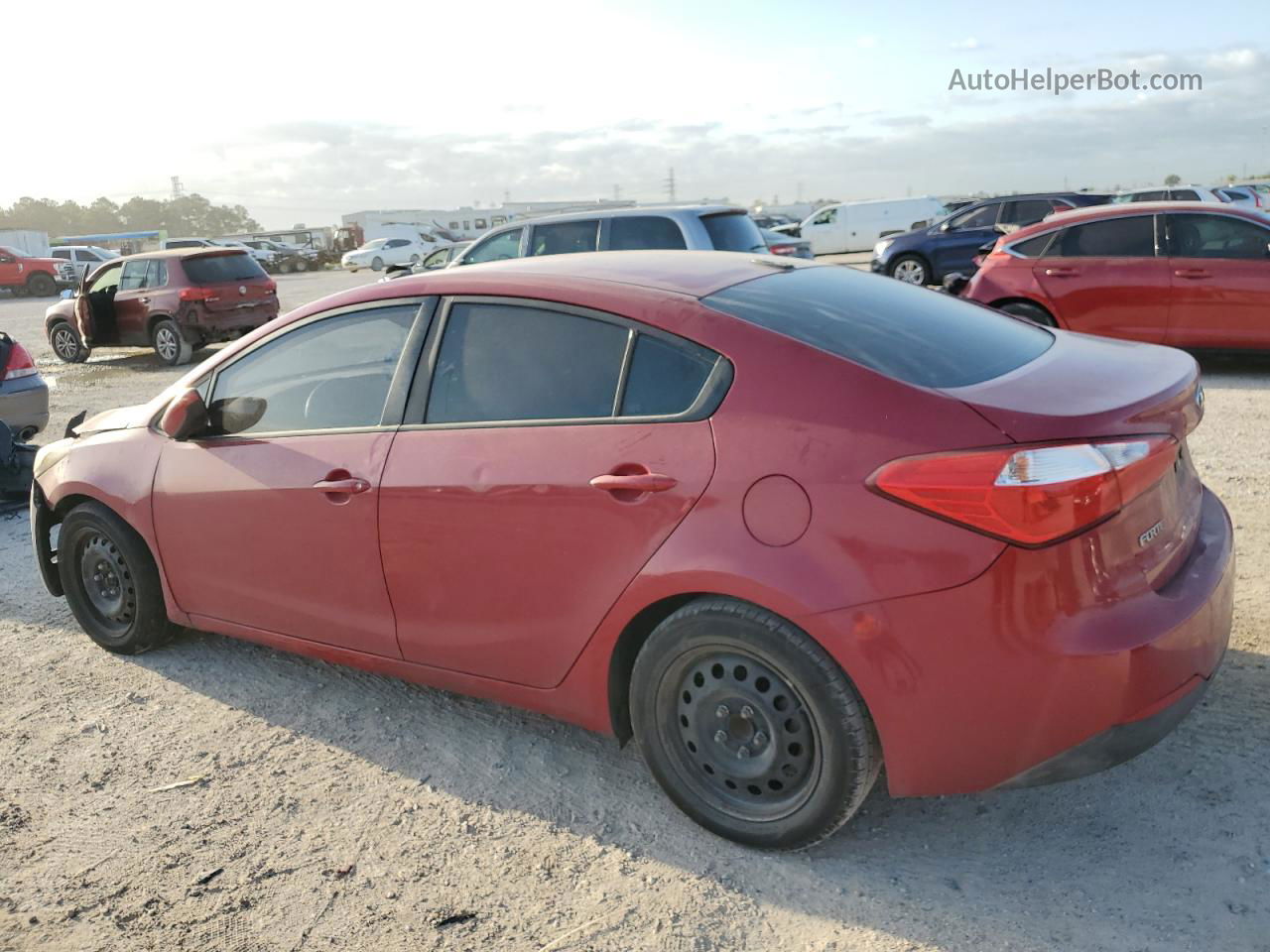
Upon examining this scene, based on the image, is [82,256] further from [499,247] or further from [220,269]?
[499,247]

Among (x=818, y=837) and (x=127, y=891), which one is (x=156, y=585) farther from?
(x=818, y=837)

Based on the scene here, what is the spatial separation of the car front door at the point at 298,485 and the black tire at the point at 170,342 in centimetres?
1228

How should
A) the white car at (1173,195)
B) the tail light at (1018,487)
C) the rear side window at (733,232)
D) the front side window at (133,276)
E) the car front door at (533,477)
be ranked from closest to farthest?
the tail light at (1018,487) → the car front door at (533,477) → the rear side window at (733,232) → the front side window at (133,276) → the white car at (1173,195)

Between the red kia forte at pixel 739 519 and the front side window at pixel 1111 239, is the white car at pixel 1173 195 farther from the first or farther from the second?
the red kia forte at pixel 739 519

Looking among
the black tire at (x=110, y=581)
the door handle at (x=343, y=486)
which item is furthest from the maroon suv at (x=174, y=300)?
the door handle at (x=343, y=486)

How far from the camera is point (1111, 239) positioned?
9344 mm

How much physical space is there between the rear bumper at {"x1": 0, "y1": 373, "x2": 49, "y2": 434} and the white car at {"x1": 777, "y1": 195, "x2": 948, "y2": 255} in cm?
2734

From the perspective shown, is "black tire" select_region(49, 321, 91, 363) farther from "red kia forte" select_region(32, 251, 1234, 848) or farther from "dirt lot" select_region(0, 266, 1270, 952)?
"red kia forte" select_region(32, 251, 1234, 848)

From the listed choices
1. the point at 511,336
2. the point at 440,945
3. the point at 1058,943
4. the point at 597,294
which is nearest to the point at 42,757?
the point at 440,945

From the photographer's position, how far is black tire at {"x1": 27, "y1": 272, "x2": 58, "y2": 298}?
36.4 metres

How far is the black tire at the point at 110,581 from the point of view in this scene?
4266 millimetres

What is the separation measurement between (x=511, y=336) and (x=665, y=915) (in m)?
1.71

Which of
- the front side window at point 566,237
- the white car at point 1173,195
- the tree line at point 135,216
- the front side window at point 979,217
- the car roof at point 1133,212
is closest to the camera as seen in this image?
the car roof at point 1133,212

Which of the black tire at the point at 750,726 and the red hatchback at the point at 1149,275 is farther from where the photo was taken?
the red hatchback at the point at 1149,275
